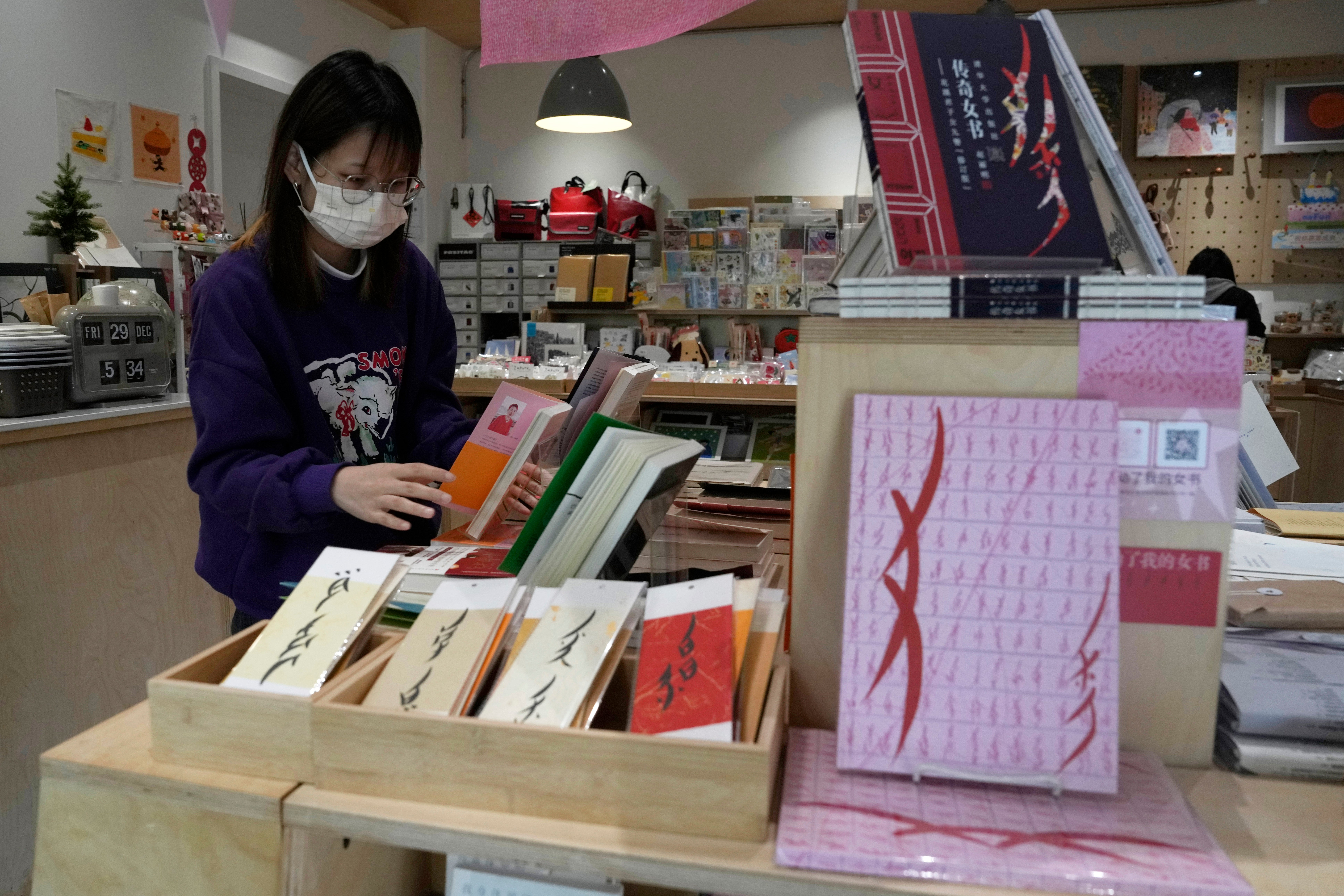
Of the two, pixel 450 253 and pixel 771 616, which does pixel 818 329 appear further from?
pixel 450 253

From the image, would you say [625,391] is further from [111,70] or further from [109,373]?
[111,70]

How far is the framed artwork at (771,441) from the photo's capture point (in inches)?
142

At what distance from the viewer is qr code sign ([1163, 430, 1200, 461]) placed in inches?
30.6

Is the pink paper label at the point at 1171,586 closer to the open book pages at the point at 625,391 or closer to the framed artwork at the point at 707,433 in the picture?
the open book pages at the point at 625,391

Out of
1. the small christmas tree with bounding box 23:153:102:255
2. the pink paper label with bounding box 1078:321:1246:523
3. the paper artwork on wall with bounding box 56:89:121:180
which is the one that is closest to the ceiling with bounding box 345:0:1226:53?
the paper artwork on wall with bounding box 56:89:121:180

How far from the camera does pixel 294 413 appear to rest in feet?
4.76

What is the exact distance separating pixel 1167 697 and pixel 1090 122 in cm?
55

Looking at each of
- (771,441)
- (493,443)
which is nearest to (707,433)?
(771,441)

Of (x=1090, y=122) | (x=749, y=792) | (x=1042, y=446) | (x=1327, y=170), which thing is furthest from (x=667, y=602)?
(x=1327, y=170)

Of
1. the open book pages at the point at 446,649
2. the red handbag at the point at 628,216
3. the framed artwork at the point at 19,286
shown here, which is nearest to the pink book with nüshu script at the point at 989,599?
the open book pages at the point at 446,649

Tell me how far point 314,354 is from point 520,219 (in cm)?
542

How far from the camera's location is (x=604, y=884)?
30.4 inches

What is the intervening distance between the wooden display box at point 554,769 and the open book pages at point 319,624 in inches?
2.1

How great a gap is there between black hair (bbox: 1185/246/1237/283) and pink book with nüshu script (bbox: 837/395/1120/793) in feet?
18.1
